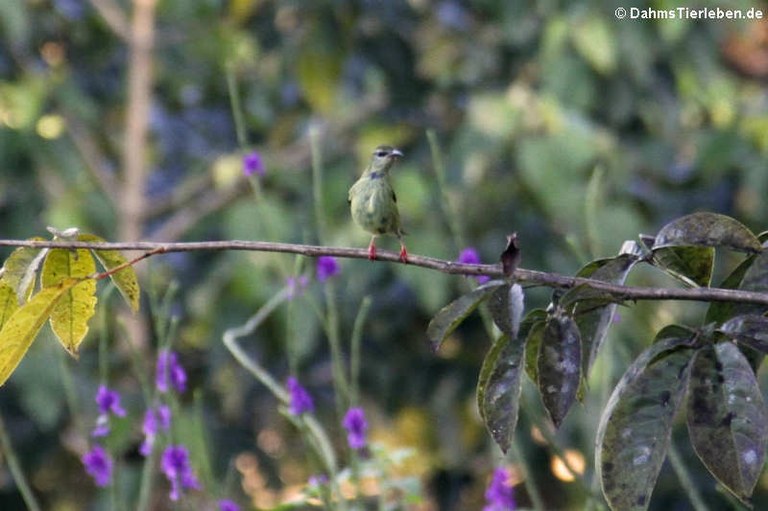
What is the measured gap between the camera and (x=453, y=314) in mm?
1418

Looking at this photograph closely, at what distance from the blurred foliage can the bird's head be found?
1615 millimetres

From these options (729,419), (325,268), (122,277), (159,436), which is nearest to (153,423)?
(159,436)

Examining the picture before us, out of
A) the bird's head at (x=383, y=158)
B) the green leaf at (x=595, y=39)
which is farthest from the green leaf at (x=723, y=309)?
the green leaf at (x=595, y=39)

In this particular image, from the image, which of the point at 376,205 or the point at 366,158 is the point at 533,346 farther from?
the point at 366,158

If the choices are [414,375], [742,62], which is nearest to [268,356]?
[414,375]

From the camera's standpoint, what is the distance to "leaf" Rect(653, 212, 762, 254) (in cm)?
143

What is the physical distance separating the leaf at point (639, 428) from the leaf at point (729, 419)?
0.07 feet

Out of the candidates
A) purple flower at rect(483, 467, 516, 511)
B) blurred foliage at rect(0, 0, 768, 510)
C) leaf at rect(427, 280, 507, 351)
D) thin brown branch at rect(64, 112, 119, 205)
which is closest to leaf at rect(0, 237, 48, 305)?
leaf at rect(427, 280, 507, 351)

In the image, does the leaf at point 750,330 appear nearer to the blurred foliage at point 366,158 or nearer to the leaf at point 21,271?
the leaf at point 21,271

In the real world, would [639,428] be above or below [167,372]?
below

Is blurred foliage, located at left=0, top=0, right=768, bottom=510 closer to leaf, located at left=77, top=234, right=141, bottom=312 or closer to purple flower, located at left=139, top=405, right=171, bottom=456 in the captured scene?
purple flower, located at left=139, top=405, right=171, bottom=456

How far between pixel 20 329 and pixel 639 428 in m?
0.66

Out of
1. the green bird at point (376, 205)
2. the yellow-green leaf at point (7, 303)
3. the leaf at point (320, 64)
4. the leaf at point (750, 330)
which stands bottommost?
the leaf at point (750, 330)

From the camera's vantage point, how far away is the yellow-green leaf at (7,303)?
60.9 inches
